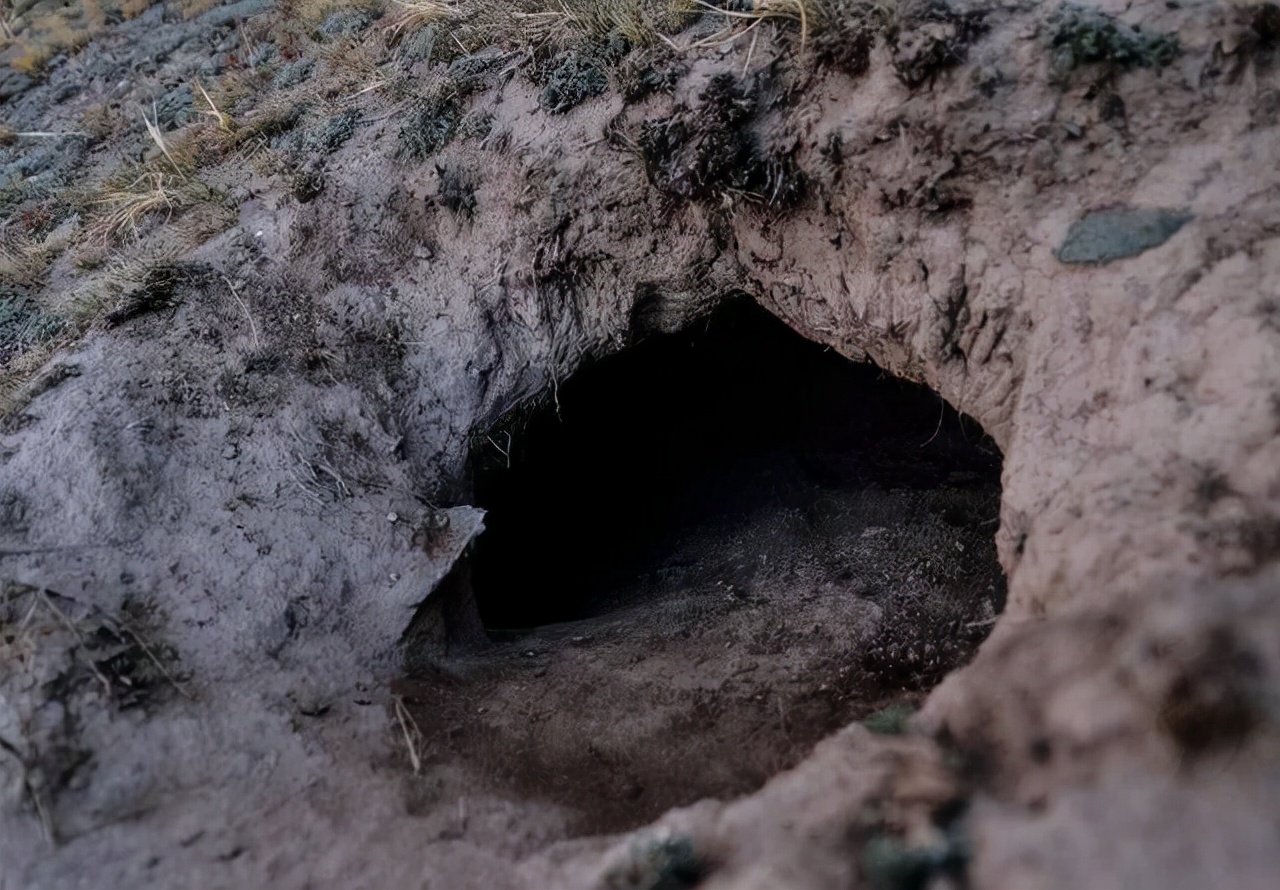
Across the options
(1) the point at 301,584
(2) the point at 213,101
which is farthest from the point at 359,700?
(2) the point at 213,101

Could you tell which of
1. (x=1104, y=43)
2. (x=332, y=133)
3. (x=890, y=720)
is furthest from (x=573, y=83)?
(x=890, y=720)

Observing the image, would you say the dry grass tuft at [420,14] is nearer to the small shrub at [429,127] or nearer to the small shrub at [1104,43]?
the small shrub at [429,127]

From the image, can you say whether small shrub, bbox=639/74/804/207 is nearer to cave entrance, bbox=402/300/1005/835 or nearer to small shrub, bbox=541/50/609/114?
small shrub, bbox=541/50/609/114

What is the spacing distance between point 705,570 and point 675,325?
148 cm

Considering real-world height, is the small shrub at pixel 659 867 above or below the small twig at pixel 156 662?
below

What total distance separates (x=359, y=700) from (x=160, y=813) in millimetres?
758

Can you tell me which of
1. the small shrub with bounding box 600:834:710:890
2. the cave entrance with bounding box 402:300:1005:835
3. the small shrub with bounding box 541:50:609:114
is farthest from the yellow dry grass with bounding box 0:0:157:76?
the small shrub with bounding box 600:834:710:890

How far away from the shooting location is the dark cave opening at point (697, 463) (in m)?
5.10

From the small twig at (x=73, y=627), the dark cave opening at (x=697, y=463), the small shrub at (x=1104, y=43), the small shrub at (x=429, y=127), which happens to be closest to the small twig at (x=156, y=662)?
the small twig at (x=73, y=627)

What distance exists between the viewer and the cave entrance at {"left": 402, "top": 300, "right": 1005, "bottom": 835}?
127 inches

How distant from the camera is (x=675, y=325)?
4.78 meters

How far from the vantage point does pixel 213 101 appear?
631cm

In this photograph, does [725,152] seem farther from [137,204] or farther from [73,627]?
[137,204]

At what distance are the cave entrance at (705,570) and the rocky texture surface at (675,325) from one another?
0.41 metres
